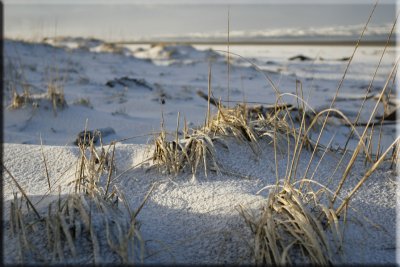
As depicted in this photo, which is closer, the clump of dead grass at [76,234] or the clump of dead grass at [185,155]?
the clump of dead grass at [76,234]

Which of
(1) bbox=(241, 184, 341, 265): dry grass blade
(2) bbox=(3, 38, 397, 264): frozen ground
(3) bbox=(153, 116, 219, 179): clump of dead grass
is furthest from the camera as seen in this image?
(3) bbox=(153, 116, 219, 179): clump of dead grass

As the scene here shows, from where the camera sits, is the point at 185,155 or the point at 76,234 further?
the point at 185,155

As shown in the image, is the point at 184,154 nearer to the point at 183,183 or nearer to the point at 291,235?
the point at 183,183

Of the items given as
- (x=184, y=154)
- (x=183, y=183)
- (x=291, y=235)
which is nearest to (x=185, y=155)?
(x=184, y=154)

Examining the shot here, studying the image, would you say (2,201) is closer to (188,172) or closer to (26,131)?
(188,172)

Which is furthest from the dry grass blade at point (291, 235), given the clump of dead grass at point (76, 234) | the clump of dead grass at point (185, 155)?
the clump of dead grass at point (185, 155)

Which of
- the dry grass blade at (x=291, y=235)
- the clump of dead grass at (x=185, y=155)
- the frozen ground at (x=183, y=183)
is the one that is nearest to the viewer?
the dry grass blade at (x=291, y=235)

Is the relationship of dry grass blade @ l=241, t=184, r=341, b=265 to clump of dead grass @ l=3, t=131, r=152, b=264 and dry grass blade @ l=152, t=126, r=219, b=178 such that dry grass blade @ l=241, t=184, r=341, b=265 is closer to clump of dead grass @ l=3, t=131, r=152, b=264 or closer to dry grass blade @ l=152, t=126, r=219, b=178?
clump of dead grass @ l=3, t=131, r=152, b=264

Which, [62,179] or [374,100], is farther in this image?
[374,100]

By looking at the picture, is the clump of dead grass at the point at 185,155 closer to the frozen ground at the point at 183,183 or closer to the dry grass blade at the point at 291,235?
the frozen ground at the point at 183,183

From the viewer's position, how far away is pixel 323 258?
3.20 ft

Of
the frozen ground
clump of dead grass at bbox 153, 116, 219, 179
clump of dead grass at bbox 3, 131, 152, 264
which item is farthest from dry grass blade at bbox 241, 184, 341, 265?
clump of dead grass at bbox 153, 116, 219, 179

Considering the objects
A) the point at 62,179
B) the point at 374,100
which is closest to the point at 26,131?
the point at 62,179

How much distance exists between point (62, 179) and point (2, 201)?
Result: 0.30 meters
